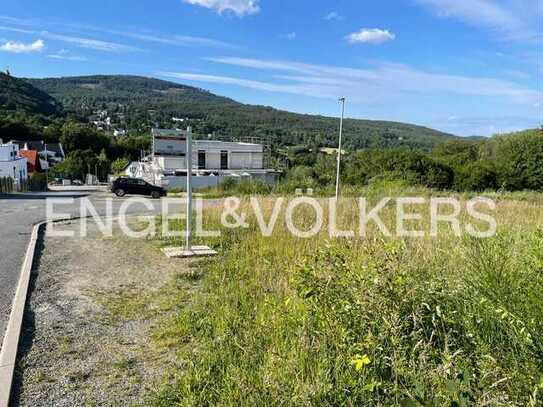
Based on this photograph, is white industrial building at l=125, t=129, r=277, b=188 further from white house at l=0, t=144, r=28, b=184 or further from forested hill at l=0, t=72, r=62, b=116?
forested hill at l=0, t=72, r=62, b=116

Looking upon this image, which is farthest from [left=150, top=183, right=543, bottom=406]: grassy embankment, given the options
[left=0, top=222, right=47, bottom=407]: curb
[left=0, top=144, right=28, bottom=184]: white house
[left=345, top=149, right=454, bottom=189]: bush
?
[left=345, top=149, right=454, bottom=189]: bush

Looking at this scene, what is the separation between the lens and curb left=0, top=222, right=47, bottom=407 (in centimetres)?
332

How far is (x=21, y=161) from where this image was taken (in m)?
50.1

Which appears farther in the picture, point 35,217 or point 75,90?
point 75,90

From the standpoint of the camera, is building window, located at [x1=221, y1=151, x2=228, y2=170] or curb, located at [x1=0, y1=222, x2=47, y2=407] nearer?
curb, located at [x1=0, y1=222, x2=47, y2=407]

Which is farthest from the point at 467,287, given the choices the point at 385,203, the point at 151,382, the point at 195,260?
the point at 385,203

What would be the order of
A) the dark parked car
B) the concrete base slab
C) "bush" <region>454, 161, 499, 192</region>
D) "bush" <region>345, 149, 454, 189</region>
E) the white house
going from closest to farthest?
the concrete base slab < the dark parked car < the white house < "bush" <region>454, 161, 499, 192</region> < "bush" <region>345, 149, 454, 189</region>

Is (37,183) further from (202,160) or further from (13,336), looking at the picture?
(13,336)

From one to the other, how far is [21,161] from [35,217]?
143 feet

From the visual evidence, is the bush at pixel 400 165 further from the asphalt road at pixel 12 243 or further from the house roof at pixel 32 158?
the house roof at pixel 32 158

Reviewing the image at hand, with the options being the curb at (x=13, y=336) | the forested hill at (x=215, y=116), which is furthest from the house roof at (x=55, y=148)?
the curb at (x=13, y=336)

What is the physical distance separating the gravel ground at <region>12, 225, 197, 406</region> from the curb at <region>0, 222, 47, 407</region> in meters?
0.07

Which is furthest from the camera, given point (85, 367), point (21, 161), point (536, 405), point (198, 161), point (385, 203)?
point (198, 161)

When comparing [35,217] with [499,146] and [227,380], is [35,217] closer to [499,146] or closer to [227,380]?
[227,380]
